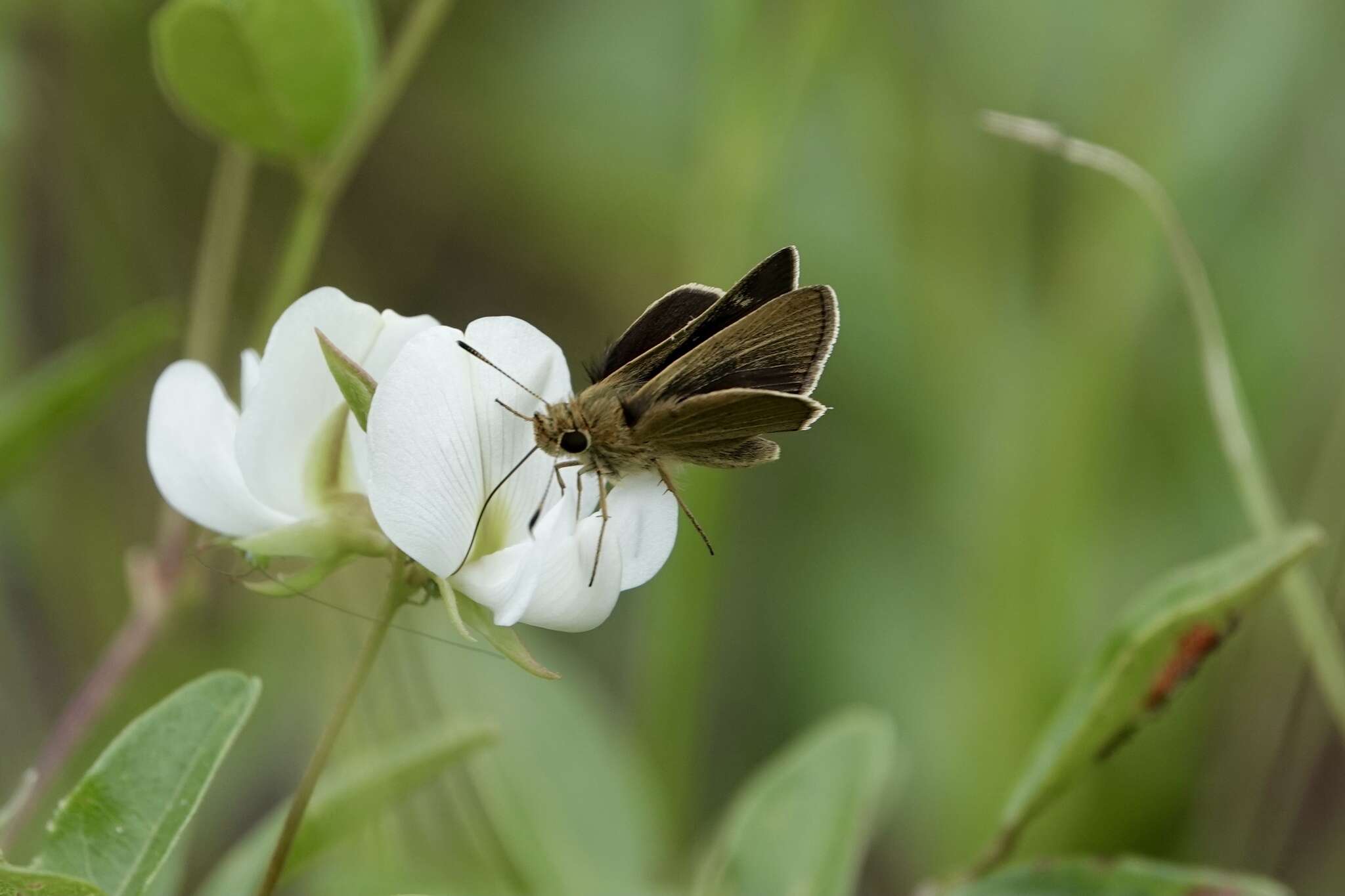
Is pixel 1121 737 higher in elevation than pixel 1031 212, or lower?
lower

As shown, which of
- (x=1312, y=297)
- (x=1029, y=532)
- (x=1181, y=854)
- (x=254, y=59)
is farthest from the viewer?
(x=1312, y=297)

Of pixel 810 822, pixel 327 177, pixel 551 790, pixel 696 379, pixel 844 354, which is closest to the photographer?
pixel 696 379

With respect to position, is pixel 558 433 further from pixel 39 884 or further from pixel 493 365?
pixel 39 884

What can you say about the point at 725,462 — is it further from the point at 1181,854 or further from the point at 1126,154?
the point at 1126,154

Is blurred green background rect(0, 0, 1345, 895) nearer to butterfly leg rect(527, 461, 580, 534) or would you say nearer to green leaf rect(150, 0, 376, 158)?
green leaf rect(150, 0, 376, 158)

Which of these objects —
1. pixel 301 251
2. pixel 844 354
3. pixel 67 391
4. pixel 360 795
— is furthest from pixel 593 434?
pixel 844 354

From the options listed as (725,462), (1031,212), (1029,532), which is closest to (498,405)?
(725,462)
